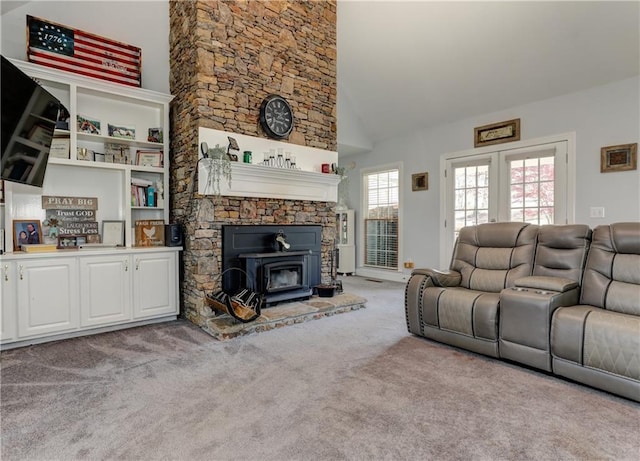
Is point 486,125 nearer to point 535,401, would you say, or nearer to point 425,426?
point 535,401

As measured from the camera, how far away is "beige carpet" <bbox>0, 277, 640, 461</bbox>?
167 centimetres

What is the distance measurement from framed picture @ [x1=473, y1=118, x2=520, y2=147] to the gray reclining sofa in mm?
2425

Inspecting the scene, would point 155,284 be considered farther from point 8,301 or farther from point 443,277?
point 443,277

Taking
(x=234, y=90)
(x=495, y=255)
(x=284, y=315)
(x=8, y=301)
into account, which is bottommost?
(x=284, y=315)

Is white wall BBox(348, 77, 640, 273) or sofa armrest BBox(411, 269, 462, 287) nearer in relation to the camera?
sofa armrest BBox(411, 269, 462, 287)

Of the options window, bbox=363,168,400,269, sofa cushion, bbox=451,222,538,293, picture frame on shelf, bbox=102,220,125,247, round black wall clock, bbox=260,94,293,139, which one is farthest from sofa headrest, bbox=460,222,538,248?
picture frame on shelf, bbox=102,220,125,247

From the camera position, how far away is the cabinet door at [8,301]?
2902 millimetres

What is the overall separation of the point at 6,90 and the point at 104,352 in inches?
80.0

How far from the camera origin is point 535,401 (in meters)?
2.12

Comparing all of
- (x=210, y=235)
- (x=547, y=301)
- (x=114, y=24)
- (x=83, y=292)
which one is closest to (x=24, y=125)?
(x=83, y=292)

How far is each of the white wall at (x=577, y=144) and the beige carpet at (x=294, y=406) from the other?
296 cm

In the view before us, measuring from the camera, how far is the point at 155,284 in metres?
3.70

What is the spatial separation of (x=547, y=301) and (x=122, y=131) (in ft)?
14.1

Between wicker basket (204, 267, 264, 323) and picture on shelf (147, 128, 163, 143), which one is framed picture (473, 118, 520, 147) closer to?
wicker basket (204, 267, 264, 323)
